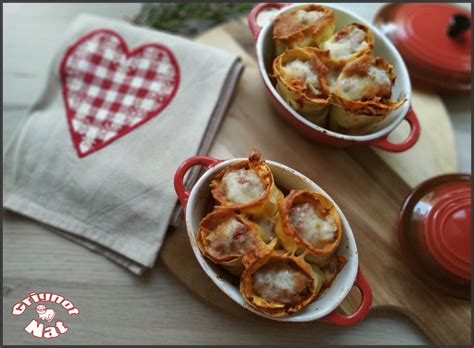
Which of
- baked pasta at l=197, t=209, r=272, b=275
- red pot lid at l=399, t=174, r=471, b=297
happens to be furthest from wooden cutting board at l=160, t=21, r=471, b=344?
baked pasta at l=197, t=209, r=272, b=275

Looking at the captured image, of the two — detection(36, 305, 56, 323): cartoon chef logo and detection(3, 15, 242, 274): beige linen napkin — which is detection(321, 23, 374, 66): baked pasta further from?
detection(36, 305, 56, 323): cartoon chef logo

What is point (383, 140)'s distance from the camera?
86 centimetres

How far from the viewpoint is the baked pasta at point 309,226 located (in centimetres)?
70

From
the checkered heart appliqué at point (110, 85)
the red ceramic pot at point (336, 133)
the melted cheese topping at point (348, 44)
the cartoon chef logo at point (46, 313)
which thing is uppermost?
the melted cheese topping at point (348, 44)

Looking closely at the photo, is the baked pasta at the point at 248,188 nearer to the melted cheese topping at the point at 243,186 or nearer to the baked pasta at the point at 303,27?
the melted cheese topping at the point at 243,186

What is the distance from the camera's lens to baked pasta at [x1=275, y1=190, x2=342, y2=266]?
0.70m

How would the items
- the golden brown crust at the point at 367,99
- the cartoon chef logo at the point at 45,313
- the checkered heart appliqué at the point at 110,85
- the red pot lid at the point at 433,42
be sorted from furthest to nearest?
1. the red pot lid at the point at 433,42
2. the checkered heart appliqué at the point at 110,85
3. the golden brown crust at the point at 367,99
4. the cartoon chef logo at the point at 45,313

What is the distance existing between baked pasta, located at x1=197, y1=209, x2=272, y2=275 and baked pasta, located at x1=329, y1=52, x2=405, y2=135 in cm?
27

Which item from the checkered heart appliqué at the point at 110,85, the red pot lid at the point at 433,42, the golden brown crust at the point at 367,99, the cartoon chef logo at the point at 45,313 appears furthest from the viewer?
the red pot lid at the point at 433,42

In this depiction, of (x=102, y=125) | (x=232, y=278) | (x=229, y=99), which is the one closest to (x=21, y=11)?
(x=102, y=125)

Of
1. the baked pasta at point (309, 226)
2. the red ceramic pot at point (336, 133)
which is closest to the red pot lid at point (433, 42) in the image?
the red ceramic pot at point (336, 133)

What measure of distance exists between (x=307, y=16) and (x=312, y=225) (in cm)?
41

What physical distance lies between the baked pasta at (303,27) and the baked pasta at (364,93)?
0.29 ft

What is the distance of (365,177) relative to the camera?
36.3 inches
